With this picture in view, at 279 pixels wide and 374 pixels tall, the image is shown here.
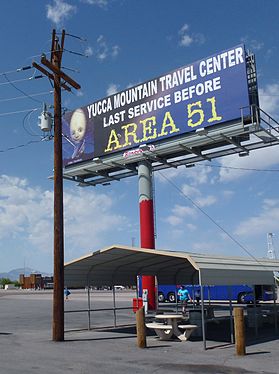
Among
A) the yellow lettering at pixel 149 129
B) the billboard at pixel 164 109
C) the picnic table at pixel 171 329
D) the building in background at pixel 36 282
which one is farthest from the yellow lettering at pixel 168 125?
the building in background at pixel 36 282

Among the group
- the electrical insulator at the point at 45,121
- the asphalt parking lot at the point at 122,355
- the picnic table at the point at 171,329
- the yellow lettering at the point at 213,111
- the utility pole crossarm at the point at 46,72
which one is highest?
the yellow lettering at the point at 213,111

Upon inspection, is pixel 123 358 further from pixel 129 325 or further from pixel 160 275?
pixel 160 275

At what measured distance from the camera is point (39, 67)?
17688 mm

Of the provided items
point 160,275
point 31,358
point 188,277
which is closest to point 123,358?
point 31,358

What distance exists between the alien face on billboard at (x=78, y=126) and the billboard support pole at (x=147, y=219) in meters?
6.43

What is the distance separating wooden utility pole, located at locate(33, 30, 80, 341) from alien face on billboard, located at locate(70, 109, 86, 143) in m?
15.8

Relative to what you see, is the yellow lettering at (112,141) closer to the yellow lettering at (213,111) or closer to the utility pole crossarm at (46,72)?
the yellow lettering at (213,111)

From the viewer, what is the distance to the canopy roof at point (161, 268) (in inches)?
600

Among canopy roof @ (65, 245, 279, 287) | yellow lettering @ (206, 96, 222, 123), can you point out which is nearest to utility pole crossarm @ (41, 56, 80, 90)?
canopy roof @ (65, 245, 279, 287)

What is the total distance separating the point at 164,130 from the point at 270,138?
20.0 ft

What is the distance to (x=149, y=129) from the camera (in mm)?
29750

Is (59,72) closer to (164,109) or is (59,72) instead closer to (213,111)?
(213,111)

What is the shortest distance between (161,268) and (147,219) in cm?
704

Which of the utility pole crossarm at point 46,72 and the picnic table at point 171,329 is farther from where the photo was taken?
the utility pole crossarm at point 46,72
